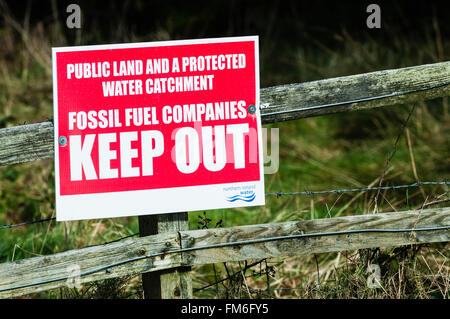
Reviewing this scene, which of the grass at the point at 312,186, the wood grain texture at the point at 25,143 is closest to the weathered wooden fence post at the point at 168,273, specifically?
the grass at the point at 312,186

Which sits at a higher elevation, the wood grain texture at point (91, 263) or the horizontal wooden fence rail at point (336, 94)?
the horizontal wooden fence rail at point (336, 94)

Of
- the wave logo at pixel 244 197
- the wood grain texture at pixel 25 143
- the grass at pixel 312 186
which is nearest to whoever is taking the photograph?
the wood grain texture at pixel 25 143

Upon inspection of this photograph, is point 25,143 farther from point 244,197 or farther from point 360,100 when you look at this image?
point 360,100

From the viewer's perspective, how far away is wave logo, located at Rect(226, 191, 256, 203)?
8.31 ft

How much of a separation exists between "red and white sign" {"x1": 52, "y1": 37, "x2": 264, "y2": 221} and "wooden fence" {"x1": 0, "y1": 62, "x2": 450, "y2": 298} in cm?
11

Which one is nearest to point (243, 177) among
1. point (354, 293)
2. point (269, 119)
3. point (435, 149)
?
point (269, 119)

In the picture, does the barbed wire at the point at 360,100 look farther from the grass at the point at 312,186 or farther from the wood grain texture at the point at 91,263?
the wood grain texture at the point at 91,263

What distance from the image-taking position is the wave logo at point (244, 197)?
2.53 m

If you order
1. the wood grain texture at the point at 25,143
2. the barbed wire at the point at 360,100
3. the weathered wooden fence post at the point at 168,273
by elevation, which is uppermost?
the barbed wire at the point at 360,100

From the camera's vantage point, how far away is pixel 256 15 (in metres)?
Answer: 10.8

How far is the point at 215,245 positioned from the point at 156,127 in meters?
0.56

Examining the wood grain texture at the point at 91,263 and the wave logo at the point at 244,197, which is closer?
the wood grain texture at the point at 91,263

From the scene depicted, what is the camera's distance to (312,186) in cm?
521

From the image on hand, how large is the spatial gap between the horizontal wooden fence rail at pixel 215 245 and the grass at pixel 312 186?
0.62ft
